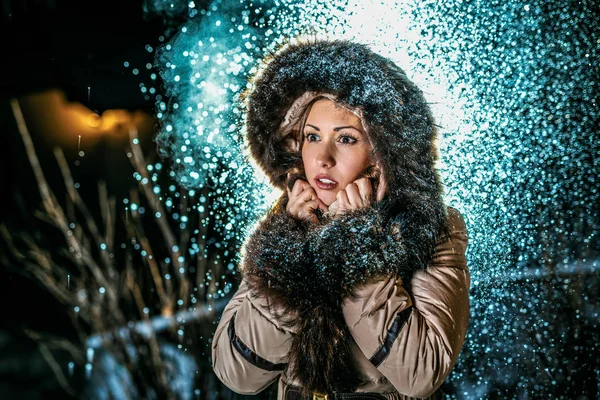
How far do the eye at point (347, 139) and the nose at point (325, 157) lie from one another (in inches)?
1.5

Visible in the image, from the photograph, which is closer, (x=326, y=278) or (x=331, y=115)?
(x=326, y=278)

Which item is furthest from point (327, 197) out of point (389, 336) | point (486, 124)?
point (486, 124)

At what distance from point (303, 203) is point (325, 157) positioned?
13 centimetres

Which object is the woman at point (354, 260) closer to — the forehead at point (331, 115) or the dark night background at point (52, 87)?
Answer: the forehead at point (331, 115)

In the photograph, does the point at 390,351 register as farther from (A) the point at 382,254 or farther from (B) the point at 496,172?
(B) the point at 496,172

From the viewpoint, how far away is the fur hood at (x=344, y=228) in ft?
3.57

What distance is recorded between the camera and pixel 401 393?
42.7 inches

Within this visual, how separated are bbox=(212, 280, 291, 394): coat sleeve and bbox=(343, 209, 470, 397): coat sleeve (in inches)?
6.7

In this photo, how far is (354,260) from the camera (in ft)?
3.57

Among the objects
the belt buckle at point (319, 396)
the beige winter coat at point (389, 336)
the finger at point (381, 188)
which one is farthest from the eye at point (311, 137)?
the belt buckle at point (319, 396)

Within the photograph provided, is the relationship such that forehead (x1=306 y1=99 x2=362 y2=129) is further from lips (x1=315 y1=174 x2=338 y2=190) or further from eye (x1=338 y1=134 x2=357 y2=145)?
lips (x1=315 y1=174 x2=338 y2=190)


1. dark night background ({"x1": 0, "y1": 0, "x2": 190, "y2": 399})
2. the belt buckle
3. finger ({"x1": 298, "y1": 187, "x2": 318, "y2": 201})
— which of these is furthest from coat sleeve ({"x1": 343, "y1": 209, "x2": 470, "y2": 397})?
dark night background ({"x1": 0, "y1": 0, "x2": 190, "y2": 399})

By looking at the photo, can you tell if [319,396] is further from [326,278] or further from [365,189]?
[365,189]

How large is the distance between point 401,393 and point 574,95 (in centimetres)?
153
